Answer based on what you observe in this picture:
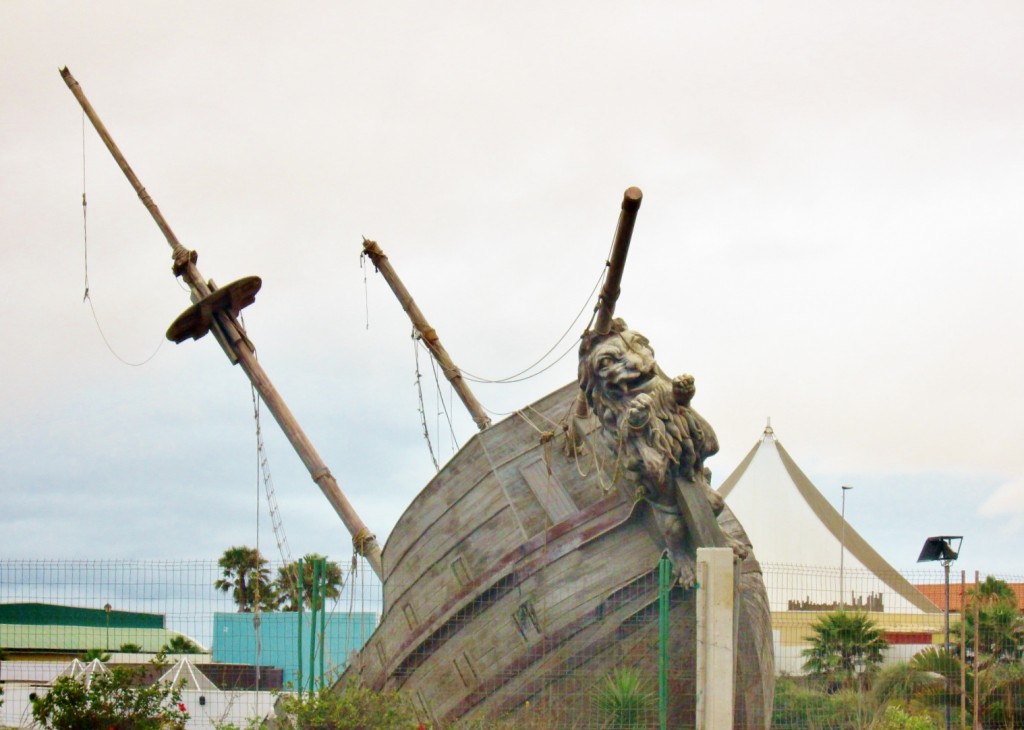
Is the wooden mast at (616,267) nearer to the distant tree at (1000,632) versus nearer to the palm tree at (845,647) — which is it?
the palm tree at (845,647)

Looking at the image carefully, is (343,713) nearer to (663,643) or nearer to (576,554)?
(663,643)

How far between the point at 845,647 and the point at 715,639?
7.89 metres

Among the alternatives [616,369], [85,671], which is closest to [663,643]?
[616,369]

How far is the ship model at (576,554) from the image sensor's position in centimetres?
977

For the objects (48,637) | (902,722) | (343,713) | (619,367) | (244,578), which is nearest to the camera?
(343,713)

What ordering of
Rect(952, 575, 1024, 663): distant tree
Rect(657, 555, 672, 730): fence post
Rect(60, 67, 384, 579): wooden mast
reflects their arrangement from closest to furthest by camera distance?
Rect(657, 555, 672, 730): fence post < Rect(952, 575, 1024, 663): distant tree < Rect(60, 67, 384, 579): wooden mast

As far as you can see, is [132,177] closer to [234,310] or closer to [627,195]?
[234,310]

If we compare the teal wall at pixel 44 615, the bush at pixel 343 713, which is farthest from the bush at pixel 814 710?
the teal wall at pixel 44 615

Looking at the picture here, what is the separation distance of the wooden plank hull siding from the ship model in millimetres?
12

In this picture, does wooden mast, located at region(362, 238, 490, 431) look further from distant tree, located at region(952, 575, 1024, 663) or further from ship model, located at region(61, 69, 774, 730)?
distant tree, located at region(952, 575, 1024, 663)

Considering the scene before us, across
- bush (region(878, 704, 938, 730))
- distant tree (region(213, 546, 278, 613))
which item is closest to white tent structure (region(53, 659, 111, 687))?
bush (region(878, 704, 938, 730))

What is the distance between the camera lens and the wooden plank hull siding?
33.1ft

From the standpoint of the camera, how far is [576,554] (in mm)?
10398

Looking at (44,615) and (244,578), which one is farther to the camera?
(244,578)
